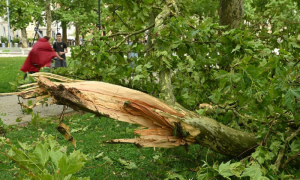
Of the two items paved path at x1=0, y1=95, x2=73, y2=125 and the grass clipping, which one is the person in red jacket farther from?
the grass clipping

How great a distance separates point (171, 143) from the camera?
2.85 meters

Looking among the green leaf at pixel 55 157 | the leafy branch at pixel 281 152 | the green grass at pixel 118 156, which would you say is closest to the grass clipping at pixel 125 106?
the green grass at pixel 118 156

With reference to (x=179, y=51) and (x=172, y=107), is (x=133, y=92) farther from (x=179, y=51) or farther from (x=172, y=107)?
(x=179, y=51)

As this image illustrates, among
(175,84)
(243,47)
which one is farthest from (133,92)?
(175,84)

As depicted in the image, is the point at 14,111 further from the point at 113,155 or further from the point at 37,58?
the point at 113,155

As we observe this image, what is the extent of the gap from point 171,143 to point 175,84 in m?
1.82

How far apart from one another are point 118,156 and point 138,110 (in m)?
1.73

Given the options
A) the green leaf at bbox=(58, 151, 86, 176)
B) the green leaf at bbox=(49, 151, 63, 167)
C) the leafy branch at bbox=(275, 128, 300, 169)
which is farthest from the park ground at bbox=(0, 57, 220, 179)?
the green leaf at bbox=(58, 151, 86, 176)

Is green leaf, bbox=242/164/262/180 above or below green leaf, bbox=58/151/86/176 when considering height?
below

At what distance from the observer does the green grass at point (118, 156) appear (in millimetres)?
3645

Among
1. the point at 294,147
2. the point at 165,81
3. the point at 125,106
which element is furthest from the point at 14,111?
the point at 294,147

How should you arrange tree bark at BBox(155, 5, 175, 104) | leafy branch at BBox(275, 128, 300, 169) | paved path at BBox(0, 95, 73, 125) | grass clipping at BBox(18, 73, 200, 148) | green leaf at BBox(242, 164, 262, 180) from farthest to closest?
paved path at BBox(0, 95, 73, 125) < tree bark at BBox(155, 5, 175, 104) < leafy branch at BBox(275, 128, 300, 169) < grass clipping at BBox(18, 73, 200, 148) < green leaf at BBox(242, 164, 262, 180)

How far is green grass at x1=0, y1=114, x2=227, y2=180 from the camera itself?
364 centimetres

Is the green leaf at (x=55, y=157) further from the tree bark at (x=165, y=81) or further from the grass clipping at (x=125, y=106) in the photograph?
the tree bark at (x=165, y=81)
